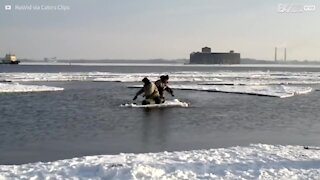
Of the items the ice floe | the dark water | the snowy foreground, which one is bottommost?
the ice floe

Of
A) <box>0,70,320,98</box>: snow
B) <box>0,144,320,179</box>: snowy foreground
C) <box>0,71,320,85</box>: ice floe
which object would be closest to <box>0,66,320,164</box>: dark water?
<box>0,144,320,179</box>: snowy foreground

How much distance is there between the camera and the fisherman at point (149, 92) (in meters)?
21.1

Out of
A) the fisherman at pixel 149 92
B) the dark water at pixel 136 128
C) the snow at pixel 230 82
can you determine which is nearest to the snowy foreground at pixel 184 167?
the dark water at pixel 136 128

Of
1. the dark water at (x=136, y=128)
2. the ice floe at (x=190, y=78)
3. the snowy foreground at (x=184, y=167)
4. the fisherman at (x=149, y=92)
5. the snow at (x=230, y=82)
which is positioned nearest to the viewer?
the snowy foreground at (x=184, y=167)

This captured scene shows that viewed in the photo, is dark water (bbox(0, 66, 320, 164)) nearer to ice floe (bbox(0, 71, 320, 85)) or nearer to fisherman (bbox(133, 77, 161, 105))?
fisherman (bbox(133, 77, 161, 105))

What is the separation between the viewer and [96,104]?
2264 cm

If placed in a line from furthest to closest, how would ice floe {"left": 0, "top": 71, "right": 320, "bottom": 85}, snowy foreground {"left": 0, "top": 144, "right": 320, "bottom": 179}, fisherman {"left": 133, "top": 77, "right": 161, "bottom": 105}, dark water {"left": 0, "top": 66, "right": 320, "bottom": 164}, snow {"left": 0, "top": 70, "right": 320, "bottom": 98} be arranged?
ice floe {"left": 0, "top": 71, "right": 320, "bottom": 85} < snow {"left": 0, "top": 70, "right": 320, "bottom": 98} < fisherman {"left": 133, "top": 77, "right": 161, "bottom": 105} < dark water {"left": 0, "top": 66, "right": 320, "bottom": 164} < snowy foreground {"left": 0, "top": 144, "right": 320, "bottom": 179}

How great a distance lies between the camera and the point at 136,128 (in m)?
14.4

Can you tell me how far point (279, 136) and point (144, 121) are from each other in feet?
15.9

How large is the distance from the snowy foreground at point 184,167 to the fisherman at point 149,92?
37.1ft

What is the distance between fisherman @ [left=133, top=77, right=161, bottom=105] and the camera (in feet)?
69.2

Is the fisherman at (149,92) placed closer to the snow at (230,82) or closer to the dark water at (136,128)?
the dark water at (136,128)

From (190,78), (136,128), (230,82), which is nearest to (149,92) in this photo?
(136,128)

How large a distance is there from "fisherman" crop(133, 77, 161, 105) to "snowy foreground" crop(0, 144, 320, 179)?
1131cm
